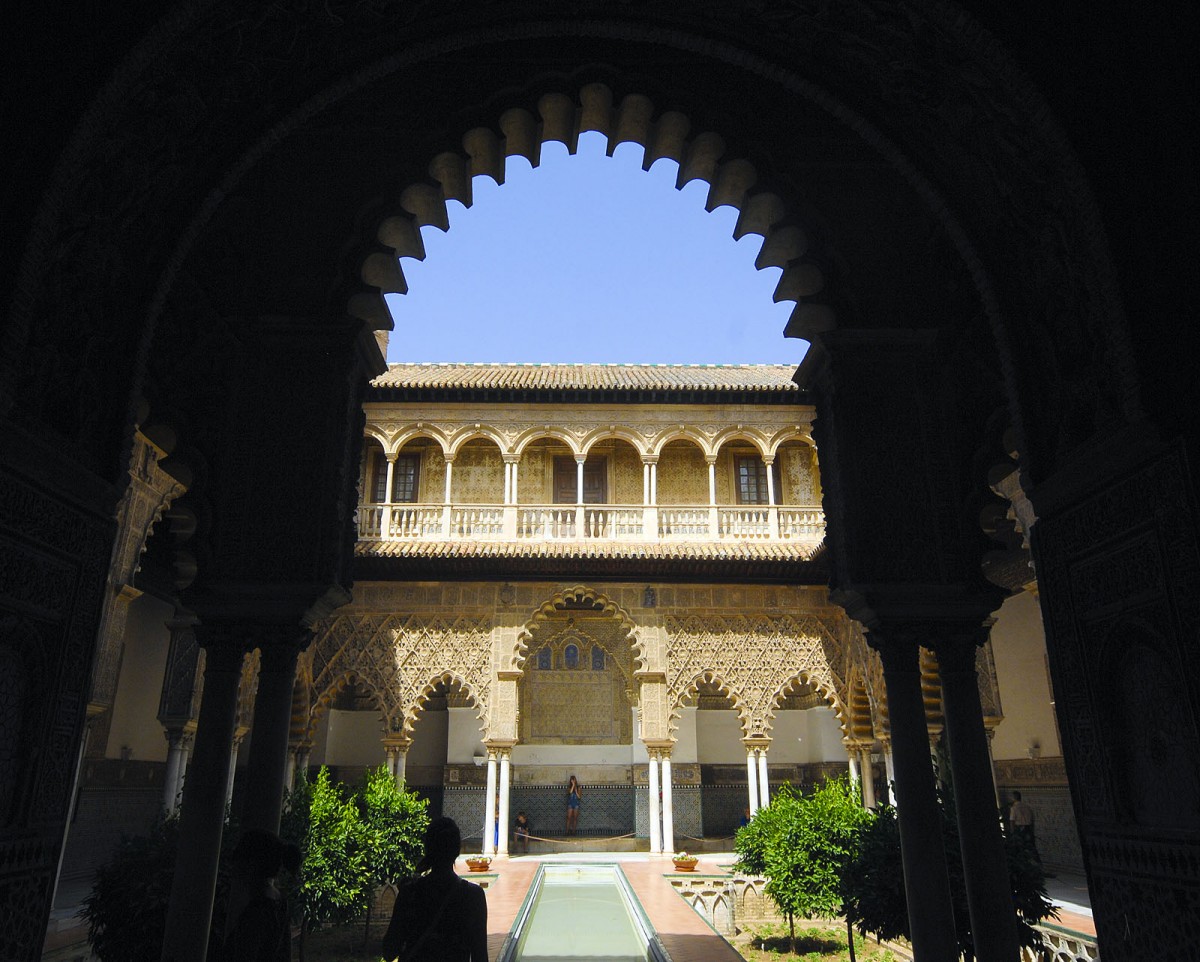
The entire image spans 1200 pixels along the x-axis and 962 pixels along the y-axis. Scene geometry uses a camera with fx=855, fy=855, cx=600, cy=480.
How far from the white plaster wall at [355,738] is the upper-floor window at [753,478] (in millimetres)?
10263

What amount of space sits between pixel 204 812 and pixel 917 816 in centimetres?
402

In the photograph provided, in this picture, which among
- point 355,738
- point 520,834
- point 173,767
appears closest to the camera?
point 173,767

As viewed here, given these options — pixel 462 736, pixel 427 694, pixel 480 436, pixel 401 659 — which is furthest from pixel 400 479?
pixel 462 736

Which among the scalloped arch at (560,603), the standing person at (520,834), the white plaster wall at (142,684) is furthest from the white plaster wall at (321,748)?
the scalloped arch at (560,603)

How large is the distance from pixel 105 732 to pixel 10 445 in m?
12.7

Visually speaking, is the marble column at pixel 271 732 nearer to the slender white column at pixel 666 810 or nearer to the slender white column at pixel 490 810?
the slender white column at pixel 490 810

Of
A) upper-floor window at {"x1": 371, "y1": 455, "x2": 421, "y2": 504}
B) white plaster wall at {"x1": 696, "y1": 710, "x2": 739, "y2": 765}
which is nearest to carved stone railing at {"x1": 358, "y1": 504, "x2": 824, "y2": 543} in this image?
upper-floor window at {"x1": 371, "y1": 455, "x2": 421, "y2": 504}

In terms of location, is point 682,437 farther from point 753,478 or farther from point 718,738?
point 718,738

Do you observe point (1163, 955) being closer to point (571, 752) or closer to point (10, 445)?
point (10, 445)

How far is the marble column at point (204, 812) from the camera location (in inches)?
181

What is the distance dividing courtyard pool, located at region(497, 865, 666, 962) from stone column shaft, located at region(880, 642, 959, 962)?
7.99 feet

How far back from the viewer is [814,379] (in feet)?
18.8

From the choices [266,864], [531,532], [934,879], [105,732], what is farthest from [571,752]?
[266,864]

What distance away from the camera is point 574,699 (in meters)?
20.0
